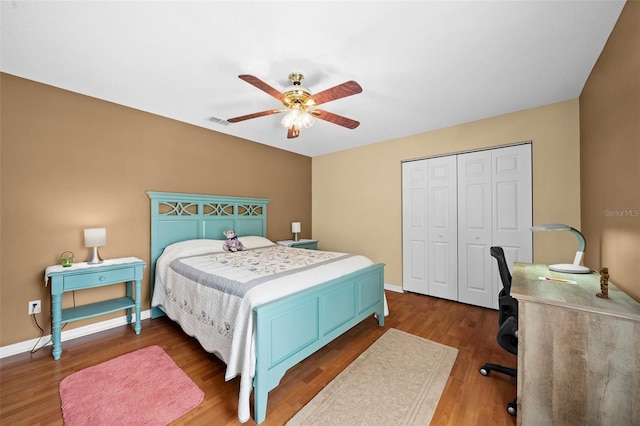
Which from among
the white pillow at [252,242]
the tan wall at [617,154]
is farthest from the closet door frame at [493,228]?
the white pillow at [252,242]

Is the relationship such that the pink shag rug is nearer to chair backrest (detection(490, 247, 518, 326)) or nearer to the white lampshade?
the white lampshade

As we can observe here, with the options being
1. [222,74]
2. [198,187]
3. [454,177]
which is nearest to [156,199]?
[198,187]

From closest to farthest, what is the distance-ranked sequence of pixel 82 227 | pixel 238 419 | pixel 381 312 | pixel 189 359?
pixel 238 419, pixel 189 359, pixel 82 227, pixel 381 312

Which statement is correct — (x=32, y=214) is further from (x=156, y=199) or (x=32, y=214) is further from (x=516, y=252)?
(x=516, y=252)

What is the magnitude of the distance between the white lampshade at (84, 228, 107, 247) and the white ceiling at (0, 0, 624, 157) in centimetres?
150

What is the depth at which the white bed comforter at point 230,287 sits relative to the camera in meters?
1.72

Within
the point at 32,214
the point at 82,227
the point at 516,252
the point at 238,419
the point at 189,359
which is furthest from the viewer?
the point at 516,252

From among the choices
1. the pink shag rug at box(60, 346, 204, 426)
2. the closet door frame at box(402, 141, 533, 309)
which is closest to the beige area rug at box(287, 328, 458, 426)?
the pink shag rug at box(60, 346, 204, 426)

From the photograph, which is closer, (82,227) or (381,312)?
(82,227)

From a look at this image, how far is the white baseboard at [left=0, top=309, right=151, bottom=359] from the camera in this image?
2.32 meters

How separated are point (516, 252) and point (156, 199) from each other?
4.73m

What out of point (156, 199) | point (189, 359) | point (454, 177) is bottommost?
point (189, 359)

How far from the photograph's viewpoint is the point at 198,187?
371 centimetres

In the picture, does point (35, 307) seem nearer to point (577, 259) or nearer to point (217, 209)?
point (217, 209)
